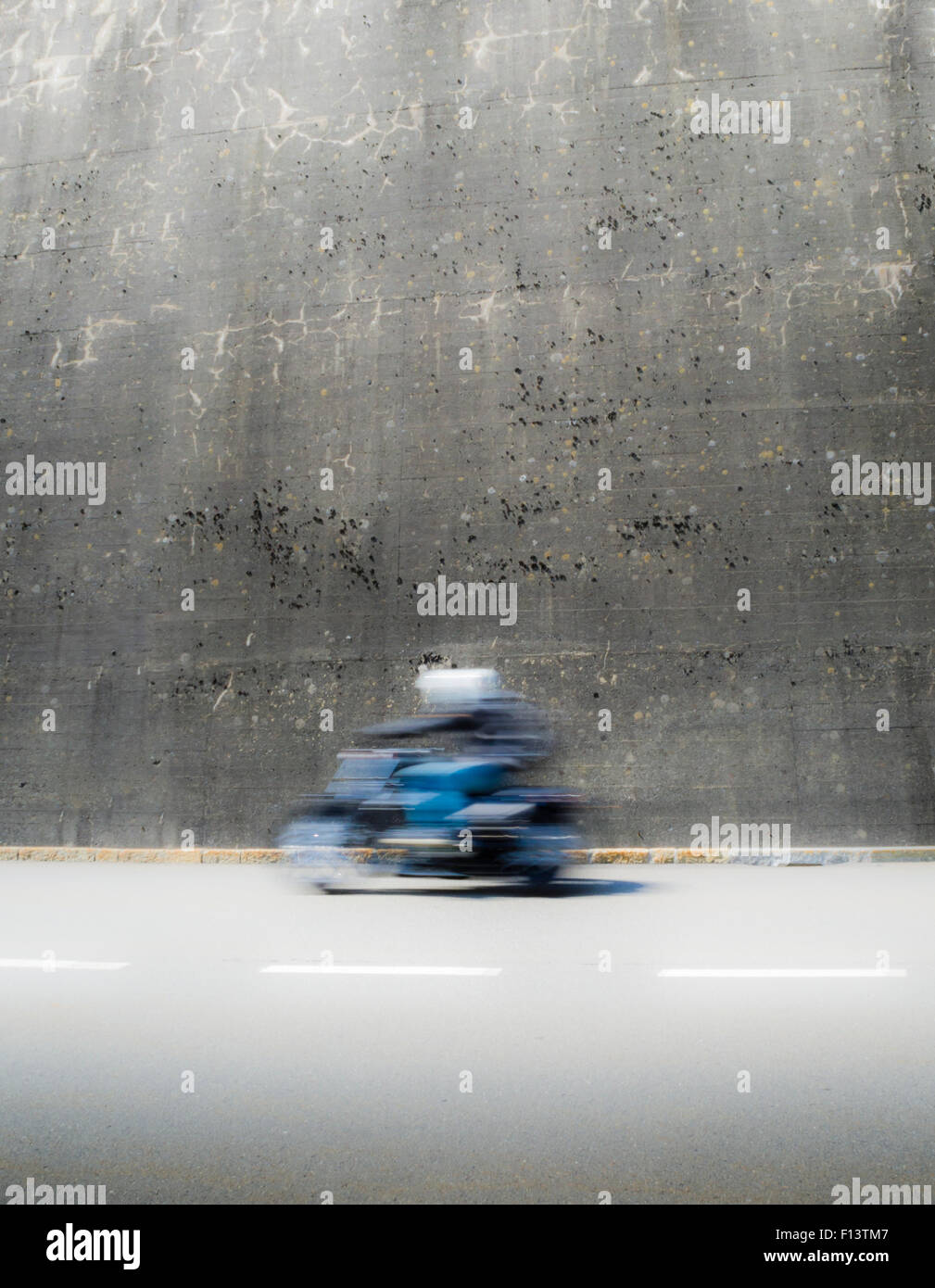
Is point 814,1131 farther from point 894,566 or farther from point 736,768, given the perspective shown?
point 894,566

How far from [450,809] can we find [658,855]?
13.9 ft

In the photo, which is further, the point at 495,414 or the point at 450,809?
the point at 495,414

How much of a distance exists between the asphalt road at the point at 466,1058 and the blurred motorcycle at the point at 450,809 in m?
1.50

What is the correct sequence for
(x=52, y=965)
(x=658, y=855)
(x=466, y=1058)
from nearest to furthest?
1. (x=466, y=1058)
2. (x=52, y=965)
3. (x=658, y=855)

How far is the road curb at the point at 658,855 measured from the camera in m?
12.2

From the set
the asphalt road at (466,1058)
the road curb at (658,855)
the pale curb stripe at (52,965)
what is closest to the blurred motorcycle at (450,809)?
the asphalt road at (466,1058)

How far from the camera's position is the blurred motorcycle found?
9.21 metres

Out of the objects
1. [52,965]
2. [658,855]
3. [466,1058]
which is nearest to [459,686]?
[658,855]

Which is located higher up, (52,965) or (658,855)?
(658,855)

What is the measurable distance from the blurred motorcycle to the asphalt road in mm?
1497

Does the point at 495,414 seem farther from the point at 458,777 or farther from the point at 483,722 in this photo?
the point at 458,777

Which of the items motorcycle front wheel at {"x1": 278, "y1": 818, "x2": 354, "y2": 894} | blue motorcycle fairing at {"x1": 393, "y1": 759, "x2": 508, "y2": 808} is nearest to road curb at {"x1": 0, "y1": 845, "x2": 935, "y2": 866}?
motorcycle front wheel at {"x1": 278, "y1": 818, "x2": 354, "y2": 894}

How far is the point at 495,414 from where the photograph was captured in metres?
14.2

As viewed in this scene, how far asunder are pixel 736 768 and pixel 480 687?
4.70 meters
